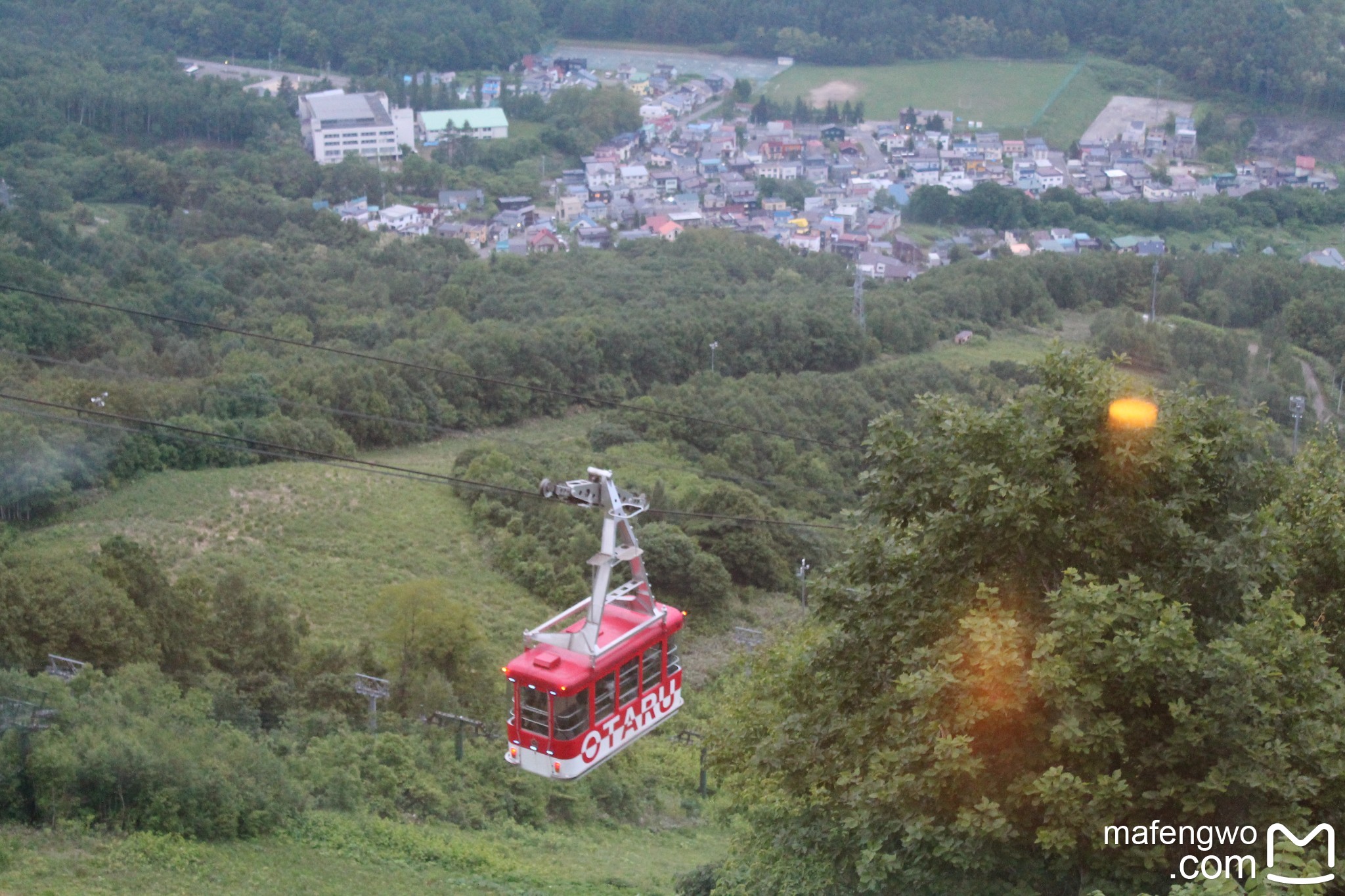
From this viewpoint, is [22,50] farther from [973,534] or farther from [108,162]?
[973,534]

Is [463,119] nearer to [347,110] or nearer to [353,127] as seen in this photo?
[347,110]

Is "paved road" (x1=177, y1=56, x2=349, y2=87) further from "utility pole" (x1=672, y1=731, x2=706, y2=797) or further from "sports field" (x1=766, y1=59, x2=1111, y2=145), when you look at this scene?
"utility pole" (x1=672, y1=731, x2=706, y2=797)

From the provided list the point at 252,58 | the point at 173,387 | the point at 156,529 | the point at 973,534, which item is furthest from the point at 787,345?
the point at 252,58

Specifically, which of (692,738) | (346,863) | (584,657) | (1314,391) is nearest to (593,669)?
(584,657)

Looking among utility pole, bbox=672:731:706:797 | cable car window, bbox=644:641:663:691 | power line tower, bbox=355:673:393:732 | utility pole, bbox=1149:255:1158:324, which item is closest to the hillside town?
utility pole, bbox=1149:255:1158:324

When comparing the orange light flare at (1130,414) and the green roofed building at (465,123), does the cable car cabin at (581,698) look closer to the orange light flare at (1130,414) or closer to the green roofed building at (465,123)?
the orange light flare at (1130,414)

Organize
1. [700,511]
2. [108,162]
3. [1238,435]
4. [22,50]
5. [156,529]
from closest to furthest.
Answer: [1238,435], [156,529], [700,511], [108,162], [22,50]

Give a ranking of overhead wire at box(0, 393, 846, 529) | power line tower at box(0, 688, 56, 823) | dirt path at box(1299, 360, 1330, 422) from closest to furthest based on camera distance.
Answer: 1. overhead wire at box(0, 393, 846, 529)
2. power line tower at box(0, 688, 56, 823)
3. dirt path at box(1299, 360, 1330, 422)
